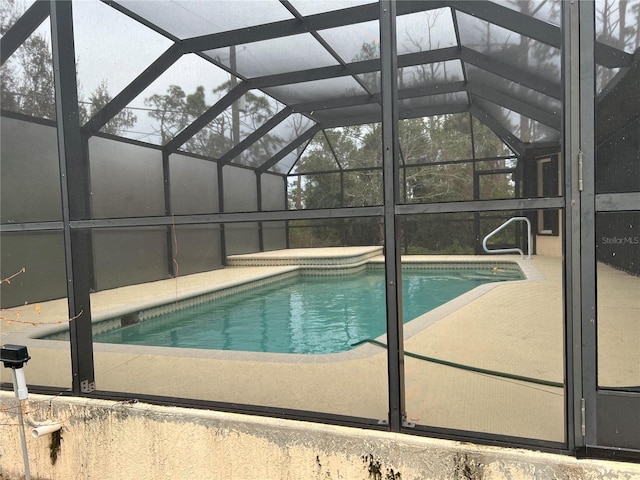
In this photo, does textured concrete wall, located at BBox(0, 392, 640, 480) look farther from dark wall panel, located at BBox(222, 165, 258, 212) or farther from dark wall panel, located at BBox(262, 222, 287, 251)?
dark wall panel, located at BBox(262, 222, 287, 251)

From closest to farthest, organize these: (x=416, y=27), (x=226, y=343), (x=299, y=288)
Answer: (x=416, y=27) → (x=226, y=343) → (x=299, y=288)

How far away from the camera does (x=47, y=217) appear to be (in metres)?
5.08

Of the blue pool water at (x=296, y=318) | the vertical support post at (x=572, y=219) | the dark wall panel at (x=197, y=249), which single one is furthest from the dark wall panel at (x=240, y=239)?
the vertical support post at (x=572, y=219)

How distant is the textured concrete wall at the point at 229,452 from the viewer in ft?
5.26

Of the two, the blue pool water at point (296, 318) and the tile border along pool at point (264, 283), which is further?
the blue pool water at point (296, 318)

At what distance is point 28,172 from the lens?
4.98 metres

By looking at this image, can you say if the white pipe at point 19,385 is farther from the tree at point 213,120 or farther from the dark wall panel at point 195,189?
the tree at point 213,120

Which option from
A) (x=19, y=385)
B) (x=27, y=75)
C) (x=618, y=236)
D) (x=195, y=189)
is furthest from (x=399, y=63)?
(x=27, y=75)

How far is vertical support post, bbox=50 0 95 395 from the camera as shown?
226 cm

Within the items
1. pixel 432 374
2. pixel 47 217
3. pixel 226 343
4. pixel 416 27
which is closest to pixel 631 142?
pixel 416 27

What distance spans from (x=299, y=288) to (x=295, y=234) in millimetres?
5276

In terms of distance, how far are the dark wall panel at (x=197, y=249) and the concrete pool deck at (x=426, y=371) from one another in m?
2.66

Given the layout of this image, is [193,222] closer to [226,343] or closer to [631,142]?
[631,142]

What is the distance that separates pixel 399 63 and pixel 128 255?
5832 millimetres
